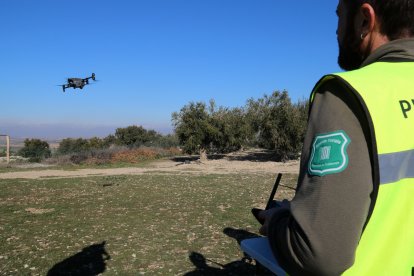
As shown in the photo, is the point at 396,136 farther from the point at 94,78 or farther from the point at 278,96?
the point at 94,78

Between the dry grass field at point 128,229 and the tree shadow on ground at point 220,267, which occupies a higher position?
the dry grass field at point 128,229

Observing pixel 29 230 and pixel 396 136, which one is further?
pixel 29 230

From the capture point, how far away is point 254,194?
1276 centimetres

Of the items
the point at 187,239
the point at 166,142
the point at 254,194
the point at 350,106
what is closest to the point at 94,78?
the point at 166,142

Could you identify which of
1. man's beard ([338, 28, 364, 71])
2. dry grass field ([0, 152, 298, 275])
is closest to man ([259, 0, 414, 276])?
man's beard ([338, 28, 364, 71])

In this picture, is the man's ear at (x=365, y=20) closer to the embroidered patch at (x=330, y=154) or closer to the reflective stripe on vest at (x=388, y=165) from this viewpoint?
the reflective stripe on vest at (x=388, y=165)

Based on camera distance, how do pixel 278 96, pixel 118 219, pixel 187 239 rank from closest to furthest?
pixel 187 239 < pixel 118 219 < pixel 278 96

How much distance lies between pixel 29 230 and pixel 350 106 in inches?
343

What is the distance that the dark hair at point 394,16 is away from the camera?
1.11 metres

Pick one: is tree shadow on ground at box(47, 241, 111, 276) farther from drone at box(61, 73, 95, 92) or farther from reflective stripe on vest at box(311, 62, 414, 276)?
drone at box(61, 73, 95, 92)

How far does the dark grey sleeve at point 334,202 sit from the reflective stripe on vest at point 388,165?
0.03m

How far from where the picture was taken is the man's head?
112 cm

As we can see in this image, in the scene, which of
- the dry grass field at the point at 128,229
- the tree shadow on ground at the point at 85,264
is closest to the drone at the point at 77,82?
the dry grass field at the point at 128,229

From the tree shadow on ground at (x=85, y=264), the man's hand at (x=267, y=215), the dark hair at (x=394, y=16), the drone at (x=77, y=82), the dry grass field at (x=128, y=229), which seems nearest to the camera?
the dark hair at (x=394, y=16)
